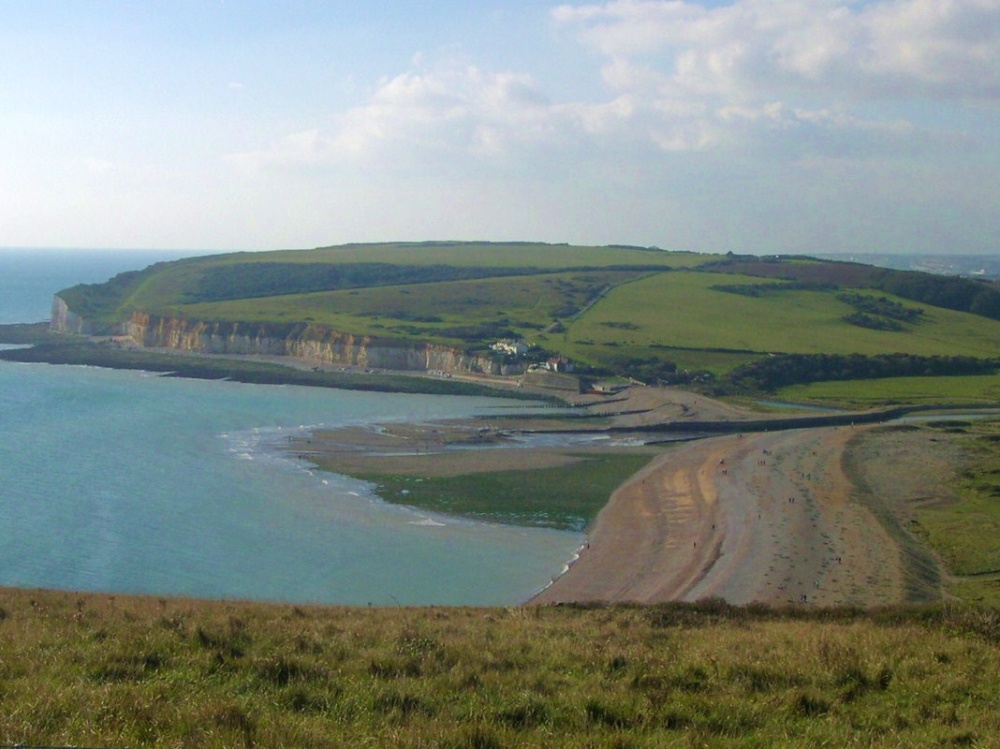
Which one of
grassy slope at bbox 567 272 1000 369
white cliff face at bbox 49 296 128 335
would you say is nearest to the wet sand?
grassy slope at bbox 567 272 1000 369

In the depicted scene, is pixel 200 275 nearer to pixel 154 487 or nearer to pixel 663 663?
pixel 154 487

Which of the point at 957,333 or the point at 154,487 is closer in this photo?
the point at 154,487

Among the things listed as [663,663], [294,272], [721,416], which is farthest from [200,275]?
[663,663]

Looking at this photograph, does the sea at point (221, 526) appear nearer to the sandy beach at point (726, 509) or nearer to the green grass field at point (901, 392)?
the sandy beach at point (726, 509)

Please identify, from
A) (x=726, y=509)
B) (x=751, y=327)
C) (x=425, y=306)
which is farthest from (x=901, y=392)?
(x=425, y=306)

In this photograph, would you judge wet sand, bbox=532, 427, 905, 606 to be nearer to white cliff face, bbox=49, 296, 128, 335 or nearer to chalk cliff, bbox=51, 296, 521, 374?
chalk cliff, bbox=51, 296, 521, 374
